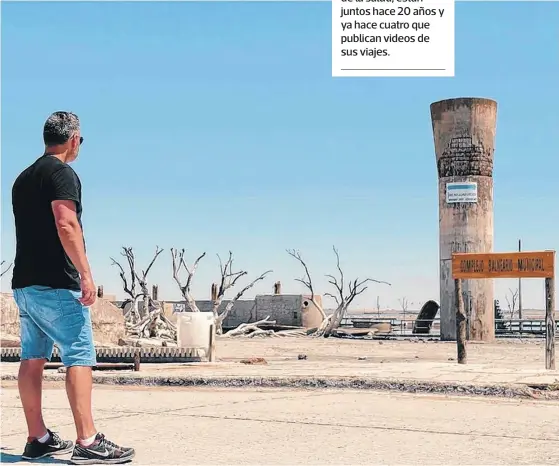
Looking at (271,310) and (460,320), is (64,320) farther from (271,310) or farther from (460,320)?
(271,310)

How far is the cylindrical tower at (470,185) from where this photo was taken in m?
21.8

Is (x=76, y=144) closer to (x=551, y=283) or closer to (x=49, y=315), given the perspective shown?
(x=49, y=315)

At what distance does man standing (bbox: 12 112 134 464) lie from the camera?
5.34 m

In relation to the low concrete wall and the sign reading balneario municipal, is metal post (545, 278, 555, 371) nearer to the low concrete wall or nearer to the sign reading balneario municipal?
the sign reading balneario municipal

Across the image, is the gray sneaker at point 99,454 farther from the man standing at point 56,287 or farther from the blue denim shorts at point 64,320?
the blue denim shorts at point 64,320

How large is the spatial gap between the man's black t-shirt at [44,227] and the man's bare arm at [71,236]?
7cm

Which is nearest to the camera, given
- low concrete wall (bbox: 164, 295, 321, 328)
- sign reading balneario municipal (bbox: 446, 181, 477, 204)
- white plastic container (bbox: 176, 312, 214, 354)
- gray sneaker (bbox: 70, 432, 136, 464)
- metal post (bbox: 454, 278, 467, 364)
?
gray sneaker (bbox: 70, 432, 136, 464)

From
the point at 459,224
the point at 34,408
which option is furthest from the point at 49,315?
the point at 459,224

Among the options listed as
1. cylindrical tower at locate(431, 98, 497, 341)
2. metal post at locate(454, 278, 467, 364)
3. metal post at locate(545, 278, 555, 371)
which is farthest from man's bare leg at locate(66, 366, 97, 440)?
cylindrical tower at locate(431, 98, 497, 341)

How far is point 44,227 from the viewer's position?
18.0 feet

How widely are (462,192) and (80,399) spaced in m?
17.5

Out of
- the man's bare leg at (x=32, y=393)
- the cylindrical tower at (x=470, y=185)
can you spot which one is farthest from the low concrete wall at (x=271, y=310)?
the man's bare leg at (x=32, y=393)

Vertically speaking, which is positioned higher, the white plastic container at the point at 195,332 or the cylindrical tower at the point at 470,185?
the cylindrical tower at the point at 470,185

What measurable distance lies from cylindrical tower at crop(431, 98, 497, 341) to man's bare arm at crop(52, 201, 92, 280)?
17171 mm
